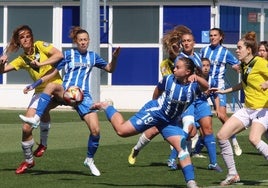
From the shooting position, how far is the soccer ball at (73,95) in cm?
1495

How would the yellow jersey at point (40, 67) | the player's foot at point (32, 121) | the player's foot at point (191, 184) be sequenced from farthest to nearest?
the yellow jersey at point (40, 67), the player's foot at point (32, 121), the player's foot at point (191, 184)

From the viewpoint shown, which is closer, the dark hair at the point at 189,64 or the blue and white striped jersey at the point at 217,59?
the dark hair at the point at 189,64

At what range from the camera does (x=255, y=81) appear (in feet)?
47.6

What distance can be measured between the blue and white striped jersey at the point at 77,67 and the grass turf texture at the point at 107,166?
52.4 inches

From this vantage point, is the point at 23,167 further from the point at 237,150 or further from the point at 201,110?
the point at 237,150

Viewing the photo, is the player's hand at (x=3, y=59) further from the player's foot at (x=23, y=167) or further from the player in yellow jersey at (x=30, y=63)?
the player's foot at (x=23, y=167)

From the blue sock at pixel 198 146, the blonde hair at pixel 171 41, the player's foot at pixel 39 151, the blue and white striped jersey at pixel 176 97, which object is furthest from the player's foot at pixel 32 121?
the blue sock at pixel 198 146

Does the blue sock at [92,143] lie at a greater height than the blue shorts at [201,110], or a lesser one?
lesser

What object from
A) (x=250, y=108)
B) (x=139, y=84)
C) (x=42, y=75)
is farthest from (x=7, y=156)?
(x=139, y=84)

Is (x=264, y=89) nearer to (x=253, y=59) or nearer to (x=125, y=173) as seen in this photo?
(x=253, y=59)

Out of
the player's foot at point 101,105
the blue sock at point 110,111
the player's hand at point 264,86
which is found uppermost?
the player's hand at point 264,86

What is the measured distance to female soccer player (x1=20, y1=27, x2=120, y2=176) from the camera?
15.4 metres

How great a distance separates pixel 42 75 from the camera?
15.9 m

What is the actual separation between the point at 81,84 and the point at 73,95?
1.92 feet
